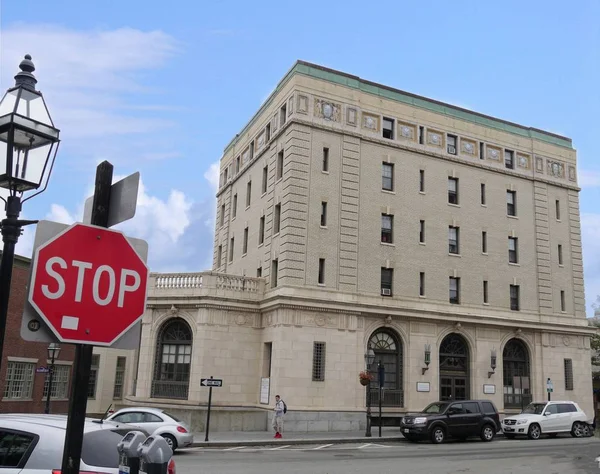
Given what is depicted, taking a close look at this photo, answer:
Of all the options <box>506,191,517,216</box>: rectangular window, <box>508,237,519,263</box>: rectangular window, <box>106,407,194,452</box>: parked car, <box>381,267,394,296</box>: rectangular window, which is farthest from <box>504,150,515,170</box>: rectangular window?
<box>106,407,194,452</box>: parked car

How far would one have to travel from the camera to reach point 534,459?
794 inches

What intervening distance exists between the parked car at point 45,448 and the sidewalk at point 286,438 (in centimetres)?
1748

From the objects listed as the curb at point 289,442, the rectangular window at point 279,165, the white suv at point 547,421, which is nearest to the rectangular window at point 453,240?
the white suv at point 547,421

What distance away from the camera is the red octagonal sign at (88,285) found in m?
3.82

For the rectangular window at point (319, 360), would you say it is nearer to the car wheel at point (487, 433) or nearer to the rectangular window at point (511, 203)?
the car wheel at point (487, 433)

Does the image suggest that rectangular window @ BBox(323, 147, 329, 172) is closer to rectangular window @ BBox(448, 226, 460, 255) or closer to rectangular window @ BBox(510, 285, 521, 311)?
rectangular window @ BBox(448, 226, 460, 255)

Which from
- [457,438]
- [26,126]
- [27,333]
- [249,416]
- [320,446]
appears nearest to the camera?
[27,333]

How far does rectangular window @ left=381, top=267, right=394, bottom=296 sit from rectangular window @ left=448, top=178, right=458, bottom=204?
6.48 m

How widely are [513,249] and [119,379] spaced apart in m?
27.2

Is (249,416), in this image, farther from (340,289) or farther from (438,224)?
(438,224)

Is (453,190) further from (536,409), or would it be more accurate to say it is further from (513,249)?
(536,409)

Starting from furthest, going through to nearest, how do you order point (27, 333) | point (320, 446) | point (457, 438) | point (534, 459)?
1. point (457, 438)
2. point (320, 446)
3. point (534, 459)
4. point (27, 333)

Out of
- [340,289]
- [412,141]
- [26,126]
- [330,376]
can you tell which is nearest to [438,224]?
[412,141]

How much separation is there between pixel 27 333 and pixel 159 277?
94.7 ft
